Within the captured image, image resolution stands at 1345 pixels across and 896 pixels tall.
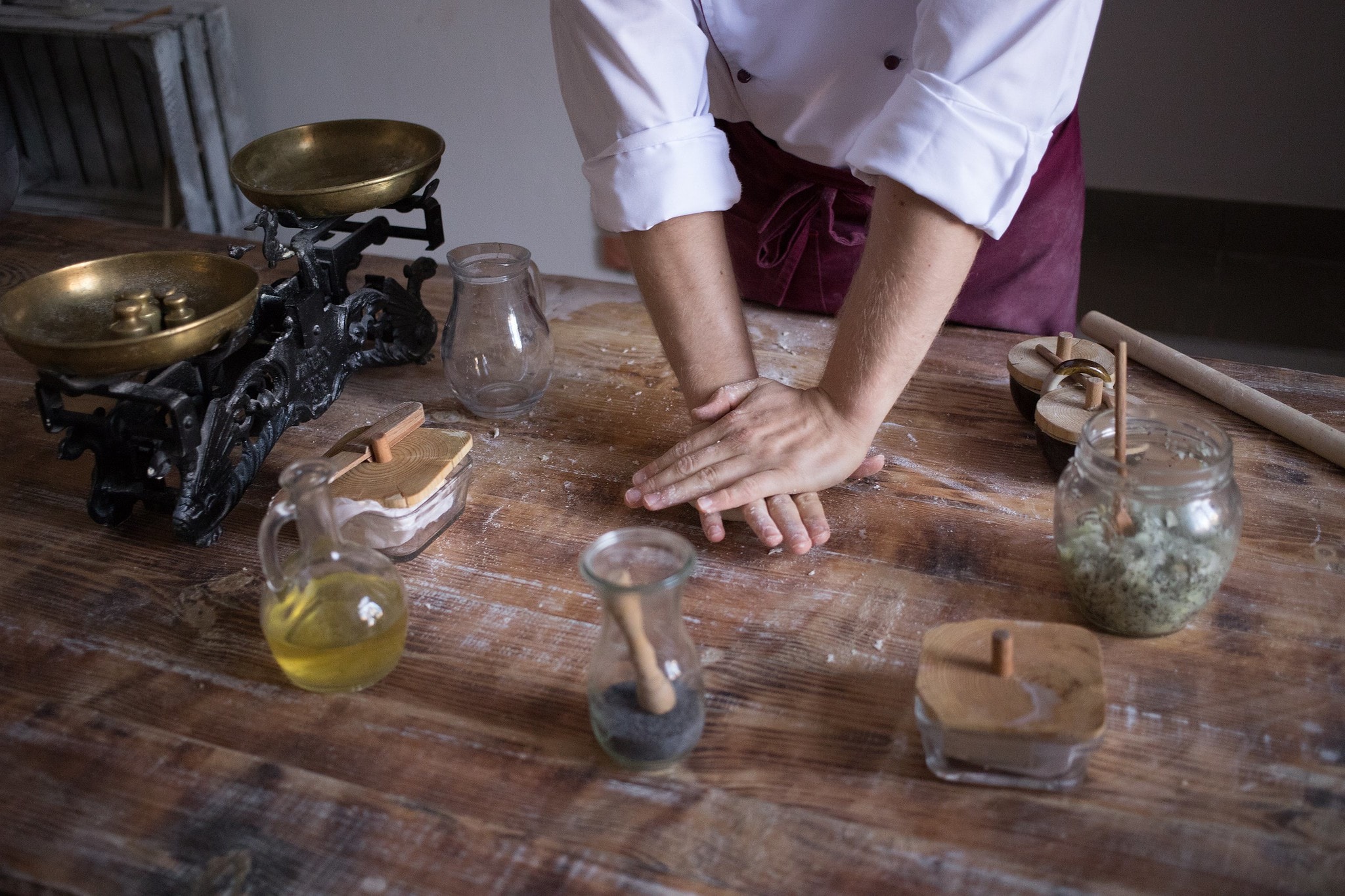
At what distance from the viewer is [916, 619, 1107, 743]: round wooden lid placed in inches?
33.1

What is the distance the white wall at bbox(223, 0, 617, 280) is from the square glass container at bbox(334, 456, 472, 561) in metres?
2.40

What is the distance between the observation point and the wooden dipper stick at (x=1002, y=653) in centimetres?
87

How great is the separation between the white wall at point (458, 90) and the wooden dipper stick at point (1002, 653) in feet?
9.25

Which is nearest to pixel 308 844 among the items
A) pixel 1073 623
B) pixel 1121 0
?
pixel 1073 623

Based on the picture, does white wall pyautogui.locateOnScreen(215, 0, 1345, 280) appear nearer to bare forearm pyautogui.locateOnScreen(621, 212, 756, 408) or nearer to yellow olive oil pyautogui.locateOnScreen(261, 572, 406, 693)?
bare forearm pyautogui.locateOnScreen(621, 212, 756, 408)

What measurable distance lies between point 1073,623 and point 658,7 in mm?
880

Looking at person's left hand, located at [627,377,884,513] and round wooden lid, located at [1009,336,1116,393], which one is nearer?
person's left hand, located at [627,377,884,513]

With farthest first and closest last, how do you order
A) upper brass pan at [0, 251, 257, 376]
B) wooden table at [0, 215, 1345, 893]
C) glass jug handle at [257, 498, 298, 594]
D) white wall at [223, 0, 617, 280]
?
white wall at [223, 0, 617, 280]
upper brass pan at [0, 251, 257, 376]
glass jug handle at [257, 498, 298, 594]
wooden table at [0, 215, 1345, 893]

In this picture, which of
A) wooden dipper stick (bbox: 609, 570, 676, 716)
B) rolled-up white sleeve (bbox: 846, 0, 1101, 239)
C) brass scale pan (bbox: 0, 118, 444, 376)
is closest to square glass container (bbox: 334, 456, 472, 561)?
brass scale pan (bbox: 0, 118, 444, 376)

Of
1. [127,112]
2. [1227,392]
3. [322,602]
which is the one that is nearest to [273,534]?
[322,602]

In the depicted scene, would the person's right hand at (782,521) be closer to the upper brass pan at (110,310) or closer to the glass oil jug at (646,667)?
the glass oil jug at (646,667)

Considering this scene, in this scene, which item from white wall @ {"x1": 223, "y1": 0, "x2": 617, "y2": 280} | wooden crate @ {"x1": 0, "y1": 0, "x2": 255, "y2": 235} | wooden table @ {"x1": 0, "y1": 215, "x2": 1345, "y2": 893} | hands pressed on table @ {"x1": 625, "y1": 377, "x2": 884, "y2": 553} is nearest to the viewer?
wooden table @ {"x1": 0, "y1": 215, "x2": 1345, "y2": 893}

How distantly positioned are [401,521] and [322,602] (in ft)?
0.62

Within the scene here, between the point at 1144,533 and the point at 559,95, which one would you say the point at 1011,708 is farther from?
the point at 559,95
